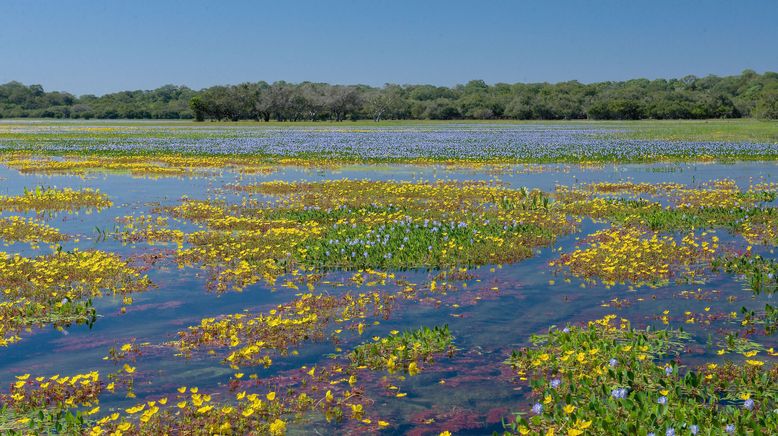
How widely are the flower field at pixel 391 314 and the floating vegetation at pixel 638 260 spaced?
5 centimetres

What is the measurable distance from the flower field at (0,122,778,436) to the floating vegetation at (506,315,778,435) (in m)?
0.03

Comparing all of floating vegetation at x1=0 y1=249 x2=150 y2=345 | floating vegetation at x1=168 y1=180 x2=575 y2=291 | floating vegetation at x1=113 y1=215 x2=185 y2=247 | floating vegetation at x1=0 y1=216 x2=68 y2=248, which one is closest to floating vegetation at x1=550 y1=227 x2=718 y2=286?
floating vegetation at x1=168 y1=180 x2=575 y2=291

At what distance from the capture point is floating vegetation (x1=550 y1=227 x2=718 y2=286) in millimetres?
11461

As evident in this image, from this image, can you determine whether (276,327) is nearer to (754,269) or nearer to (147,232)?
(754,269)

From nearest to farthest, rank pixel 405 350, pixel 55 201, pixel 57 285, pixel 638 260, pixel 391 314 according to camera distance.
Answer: pixel 405 350 < pixel 391 314 < pixel 57 285 < pixel 638 260 < pixel 55 201

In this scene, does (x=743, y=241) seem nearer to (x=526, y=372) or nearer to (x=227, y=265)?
(x=526, y=372)

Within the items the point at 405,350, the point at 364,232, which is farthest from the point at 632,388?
the point at 364,232

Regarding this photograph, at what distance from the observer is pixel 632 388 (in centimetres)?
683

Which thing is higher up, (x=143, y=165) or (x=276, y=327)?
(x=143, y=165)

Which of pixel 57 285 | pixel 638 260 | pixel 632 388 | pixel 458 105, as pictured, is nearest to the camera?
pixel 632 388

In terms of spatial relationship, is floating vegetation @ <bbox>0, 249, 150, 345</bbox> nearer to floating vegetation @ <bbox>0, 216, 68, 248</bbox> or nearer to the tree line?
floating vegetation @ <bbox>0, 216, 68, 248</bbox>

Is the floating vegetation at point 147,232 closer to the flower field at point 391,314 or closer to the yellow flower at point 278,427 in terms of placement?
the flower field at point 391,314

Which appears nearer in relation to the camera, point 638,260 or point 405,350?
point 405,350

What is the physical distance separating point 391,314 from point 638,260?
514cm
